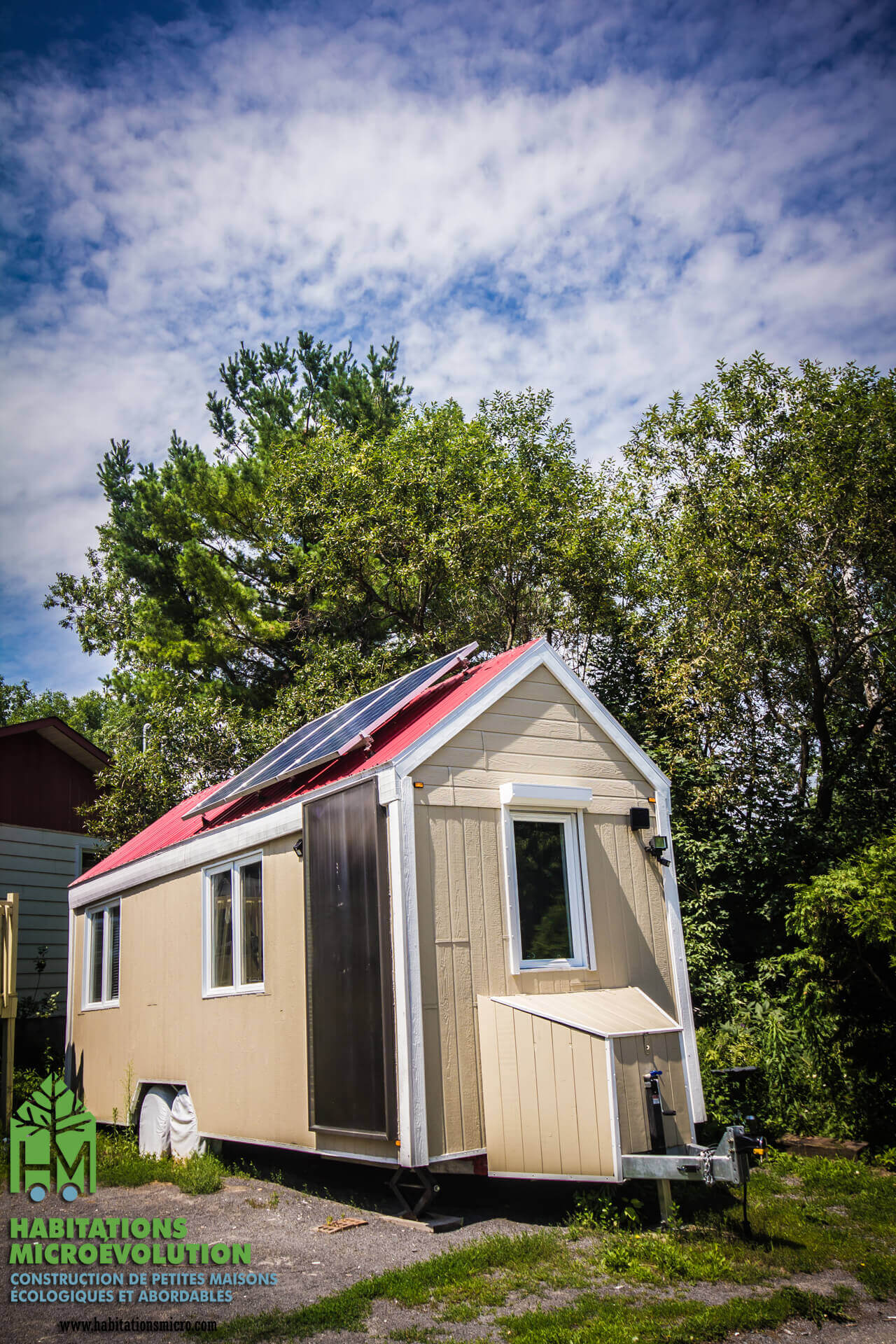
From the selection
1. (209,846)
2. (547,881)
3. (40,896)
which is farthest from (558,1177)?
(40,896)

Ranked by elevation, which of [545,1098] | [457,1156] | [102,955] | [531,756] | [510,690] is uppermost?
[510,690]

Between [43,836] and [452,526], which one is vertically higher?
[452,526]

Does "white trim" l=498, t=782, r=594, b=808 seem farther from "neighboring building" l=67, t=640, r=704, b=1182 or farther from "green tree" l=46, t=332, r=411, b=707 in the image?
"green tree" l=46, t=332, r=411, b=707

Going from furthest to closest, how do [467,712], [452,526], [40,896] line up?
[452,526], [40,896], [467,712]

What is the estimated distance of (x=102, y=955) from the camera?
1175 cm

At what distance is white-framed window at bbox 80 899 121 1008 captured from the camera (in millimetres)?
11320

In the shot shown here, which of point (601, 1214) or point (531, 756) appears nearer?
point (601, 1214)

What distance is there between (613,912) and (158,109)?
10.9 m

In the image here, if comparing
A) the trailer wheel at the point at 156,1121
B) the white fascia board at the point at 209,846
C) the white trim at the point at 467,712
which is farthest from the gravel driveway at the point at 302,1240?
the white trim at the point at 467,712

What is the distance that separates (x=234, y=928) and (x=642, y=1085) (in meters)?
4.23

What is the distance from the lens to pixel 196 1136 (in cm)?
873

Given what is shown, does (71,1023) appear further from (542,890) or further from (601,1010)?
(601,1010)

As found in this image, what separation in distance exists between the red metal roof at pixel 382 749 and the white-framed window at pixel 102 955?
144 cm

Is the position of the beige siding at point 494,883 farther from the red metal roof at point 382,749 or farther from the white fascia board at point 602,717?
→ the red metal roof at point 382,749
